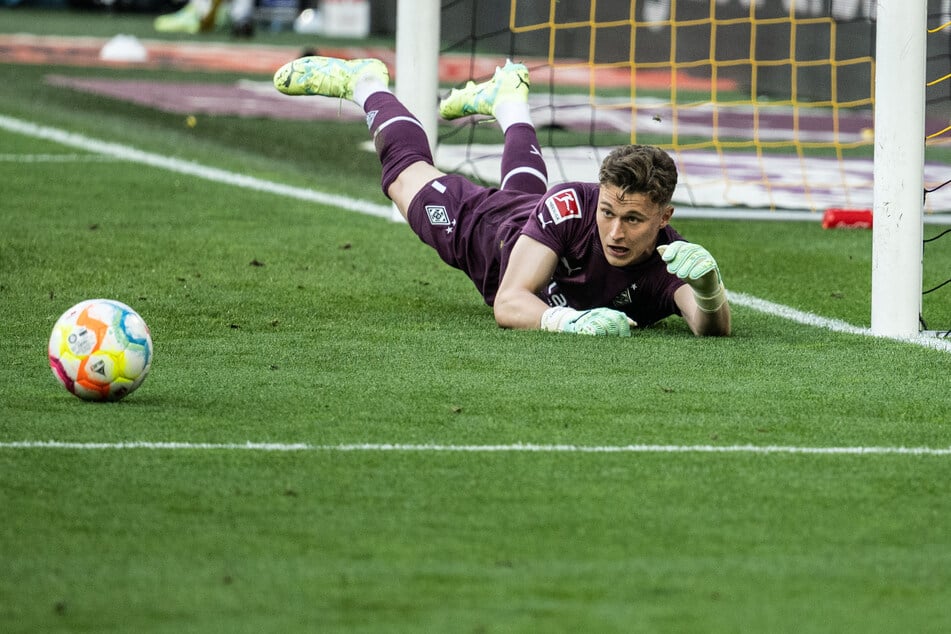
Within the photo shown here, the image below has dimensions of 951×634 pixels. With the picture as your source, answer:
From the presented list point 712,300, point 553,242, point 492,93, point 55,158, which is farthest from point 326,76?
point 55,158

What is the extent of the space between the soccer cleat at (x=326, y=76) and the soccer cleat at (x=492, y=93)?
0.37 m

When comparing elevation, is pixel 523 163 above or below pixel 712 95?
above

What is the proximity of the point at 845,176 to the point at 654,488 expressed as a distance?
9427mm

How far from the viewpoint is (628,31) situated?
27422 mm

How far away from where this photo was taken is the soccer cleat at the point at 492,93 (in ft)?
27.5

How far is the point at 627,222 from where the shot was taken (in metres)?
6.52

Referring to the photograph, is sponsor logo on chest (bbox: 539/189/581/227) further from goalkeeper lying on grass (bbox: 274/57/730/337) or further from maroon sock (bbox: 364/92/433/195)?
maroon sock (bbox: 364/92/433/195)

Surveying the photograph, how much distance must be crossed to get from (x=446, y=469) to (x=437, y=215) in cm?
301

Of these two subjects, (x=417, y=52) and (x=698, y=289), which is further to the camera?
(x=417, y=52)

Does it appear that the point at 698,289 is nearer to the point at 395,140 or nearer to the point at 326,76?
the point at 395,140

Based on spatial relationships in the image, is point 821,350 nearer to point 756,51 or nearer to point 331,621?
point 331,621

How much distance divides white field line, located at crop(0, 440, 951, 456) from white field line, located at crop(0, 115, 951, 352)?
1.80 metres

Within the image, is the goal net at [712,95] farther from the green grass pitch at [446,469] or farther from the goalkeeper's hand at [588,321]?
the green grass pitch at [446,469]

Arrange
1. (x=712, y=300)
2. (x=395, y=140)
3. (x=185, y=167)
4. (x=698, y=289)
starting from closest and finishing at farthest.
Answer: (x=698, y=289) → (x=712, y=300) → (x=395, y=140) → (x=185, y=167)
